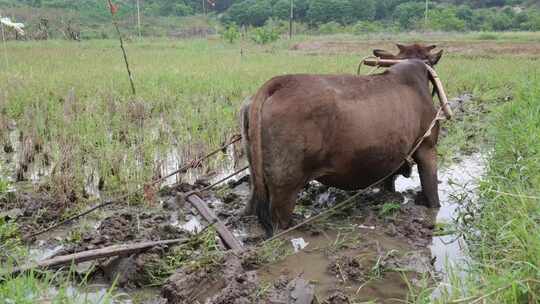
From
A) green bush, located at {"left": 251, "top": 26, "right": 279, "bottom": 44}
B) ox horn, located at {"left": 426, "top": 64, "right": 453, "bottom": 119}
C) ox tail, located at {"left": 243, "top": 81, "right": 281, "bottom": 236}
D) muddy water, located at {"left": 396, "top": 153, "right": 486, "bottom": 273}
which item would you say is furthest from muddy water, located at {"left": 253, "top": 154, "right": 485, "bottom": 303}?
green bush, located at {"left": 251, "top": 26, "right": 279, "bottom": 44}

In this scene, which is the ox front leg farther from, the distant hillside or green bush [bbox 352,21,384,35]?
green bush [bbox 352,21,384,35]

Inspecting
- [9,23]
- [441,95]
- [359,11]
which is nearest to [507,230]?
[441,95]

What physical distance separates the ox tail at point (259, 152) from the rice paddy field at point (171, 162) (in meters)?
0.23

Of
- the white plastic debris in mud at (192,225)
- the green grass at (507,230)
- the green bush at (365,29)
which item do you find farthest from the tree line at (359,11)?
the white plastic debris in mud at (192,225)

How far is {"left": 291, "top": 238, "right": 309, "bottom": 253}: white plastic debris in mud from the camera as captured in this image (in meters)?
3.82

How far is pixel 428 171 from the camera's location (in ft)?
15.3

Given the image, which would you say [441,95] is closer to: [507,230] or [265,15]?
[507,230]

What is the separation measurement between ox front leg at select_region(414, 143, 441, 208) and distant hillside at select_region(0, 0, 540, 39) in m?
28.0

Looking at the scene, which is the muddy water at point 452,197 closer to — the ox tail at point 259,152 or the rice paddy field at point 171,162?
the rice paddy field at point 171,162

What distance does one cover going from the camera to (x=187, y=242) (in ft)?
11.2

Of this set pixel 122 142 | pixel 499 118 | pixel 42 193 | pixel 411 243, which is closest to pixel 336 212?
pixel 411 243

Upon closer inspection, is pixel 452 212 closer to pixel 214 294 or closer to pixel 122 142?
pixel 214 294

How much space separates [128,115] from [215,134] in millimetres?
1377

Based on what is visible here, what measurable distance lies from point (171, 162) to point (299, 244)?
2.26 metres
